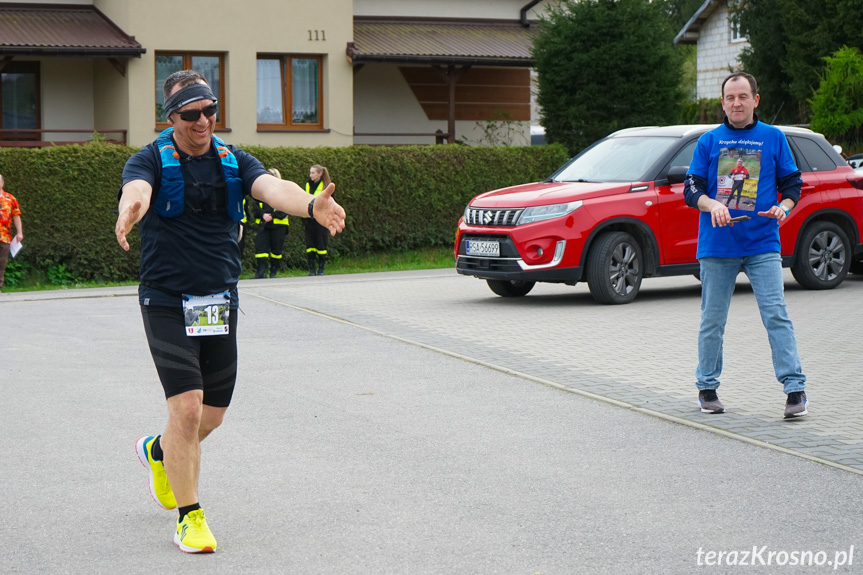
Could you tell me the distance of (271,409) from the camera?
7.98 metres

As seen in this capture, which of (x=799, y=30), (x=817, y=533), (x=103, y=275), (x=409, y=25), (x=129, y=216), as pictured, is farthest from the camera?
(x=799, y=30)

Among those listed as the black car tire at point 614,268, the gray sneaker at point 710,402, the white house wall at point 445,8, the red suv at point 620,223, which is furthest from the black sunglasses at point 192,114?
the white house wall at point 445,8

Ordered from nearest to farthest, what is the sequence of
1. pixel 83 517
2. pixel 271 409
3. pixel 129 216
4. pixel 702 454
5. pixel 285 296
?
pixel 129 216
pixel 83 517
pixel 702 454
pixel 271 409
pixel 285 296

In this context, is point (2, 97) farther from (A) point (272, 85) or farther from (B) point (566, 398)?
(B) point (566, 398)

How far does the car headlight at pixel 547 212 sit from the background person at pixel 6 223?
8.03 m

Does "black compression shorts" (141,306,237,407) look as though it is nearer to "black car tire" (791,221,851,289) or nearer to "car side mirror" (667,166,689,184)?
"car side mirror" (667,166,689,184)

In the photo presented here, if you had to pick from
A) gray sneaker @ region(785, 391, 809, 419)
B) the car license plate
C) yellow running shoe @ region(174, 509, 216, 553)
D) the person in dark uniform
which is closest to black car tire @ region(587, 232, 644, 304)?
the car license plate

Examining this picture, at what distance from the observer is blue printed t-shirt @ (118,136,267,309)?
16.4ft

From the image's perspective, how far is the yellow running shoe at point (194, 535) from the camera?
189 inches

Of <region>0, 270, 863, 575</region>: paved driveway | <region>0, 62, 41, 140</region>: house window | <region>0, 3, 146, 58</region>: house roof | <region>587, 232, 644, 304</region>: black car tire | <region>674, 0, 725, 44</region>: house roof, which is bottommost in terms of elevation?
<region>0, 270, 863, 575</region>: paved driveway

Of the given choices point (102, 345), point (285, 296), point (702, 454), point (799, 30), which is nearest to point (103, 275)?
point (285, 296)

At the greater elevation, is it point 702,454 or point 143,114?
point 143,114

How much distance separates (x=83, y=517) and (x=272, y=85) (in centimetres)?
2279

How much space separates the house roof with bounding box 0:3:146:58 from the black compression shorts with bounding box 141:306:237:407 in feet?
67.5
